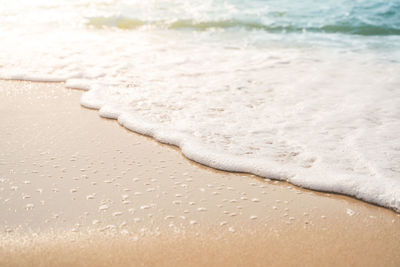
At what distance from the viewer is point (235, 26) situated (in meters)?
7.92

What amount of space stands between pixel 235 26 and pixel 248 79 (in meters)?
3.79

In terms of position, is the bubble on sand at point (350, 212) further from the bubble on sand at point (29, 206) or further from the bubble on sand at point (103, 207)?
the bubble on sand at point (29, 206)

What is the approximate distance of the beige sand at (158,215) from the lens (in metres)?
1.90

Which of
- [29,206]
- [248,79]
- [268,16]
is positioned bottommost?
[29,206]

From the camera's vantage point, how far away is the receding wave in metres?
7.53

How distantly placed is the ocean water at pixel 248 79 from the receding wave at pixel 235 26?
0.02m

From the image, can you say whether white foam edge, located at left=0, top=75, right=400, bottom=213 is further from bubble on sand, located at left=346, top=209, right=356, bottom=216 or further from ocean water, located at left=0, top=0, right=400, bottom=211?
bubble on sand, located at left=346, top=209, right=356, bottom=216

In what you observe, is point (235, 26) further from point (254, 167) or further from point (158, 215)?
point (158, 215)

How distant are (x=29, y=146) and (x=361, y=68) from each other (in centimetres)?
368

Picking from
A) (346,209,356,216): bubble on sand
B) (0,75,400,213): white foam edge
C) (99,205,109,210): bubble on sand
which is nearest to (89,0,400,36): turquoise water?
(0,75,400,213): white foam edge

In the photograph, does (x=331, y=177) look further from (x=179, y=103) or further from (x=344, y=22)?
(x=344, y=22)

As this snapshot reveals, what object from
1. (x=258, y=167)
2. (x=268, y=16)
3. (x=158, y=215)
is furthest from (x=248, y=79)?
(x=268, y=16)

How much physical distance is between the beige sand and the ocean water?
0.62 ft

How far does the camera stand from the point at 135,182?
249 cm
